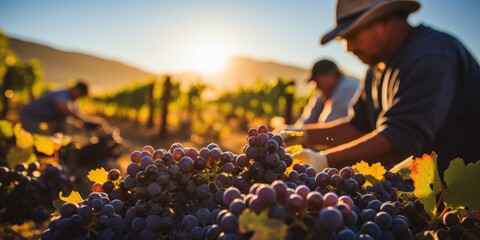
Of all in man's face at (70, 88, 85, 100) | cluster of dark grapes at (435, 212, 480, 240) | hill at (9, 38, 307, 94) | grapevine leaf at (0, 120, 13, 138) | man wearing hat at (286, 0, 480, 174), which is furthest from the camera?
hill at (9, 38, 307, 94)

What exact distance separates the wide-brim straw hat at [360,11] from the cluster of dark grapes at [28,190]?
2110 millimetres

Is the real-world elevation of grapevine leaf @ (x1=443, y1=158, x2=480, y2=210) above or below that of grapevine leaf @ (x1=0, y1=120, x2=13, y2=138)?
above

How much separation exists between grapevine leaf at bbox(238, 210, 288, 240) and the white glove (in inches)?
39.3

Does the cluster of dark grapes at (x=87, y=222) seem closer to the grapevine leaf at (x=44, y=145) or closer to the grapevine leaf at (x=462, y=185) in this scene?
the grapevine leaf at (x=462, y=185)

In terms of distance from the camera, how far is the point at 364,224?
79 centimetres

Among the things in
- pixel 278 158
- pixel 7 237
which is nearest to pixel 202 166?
pixel 278 158

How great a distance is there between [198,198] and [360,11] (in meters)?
2.12

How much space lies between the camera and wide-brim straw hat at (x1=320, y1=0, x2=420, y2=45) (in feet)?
7.70

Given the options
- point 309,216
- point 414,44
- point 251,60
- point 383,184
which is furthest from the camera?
point 251,60

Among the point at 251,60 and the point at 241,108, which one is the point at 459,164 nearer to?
the point at 241,108

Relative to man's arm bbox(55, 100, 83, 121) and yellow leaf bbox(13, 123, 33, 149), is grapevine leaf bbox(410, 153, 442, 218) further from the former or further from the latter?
man's arm bbox(55, 100, 83, 121)

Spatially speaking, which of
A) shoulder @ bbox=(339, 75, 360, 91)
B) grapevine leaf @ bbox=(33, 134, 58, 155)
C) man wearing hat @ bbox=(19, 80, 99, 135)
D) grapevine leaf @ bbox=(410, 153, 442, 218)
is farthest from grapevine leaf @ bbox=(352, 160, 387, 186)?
man wearing hat @ bbox=(19, 80, 99, 135)

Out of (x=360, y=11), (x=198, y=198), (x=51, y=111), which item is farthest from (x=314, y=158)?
(x=51, y=111)

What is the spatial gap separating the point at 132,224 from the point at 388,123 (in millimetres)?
1628
